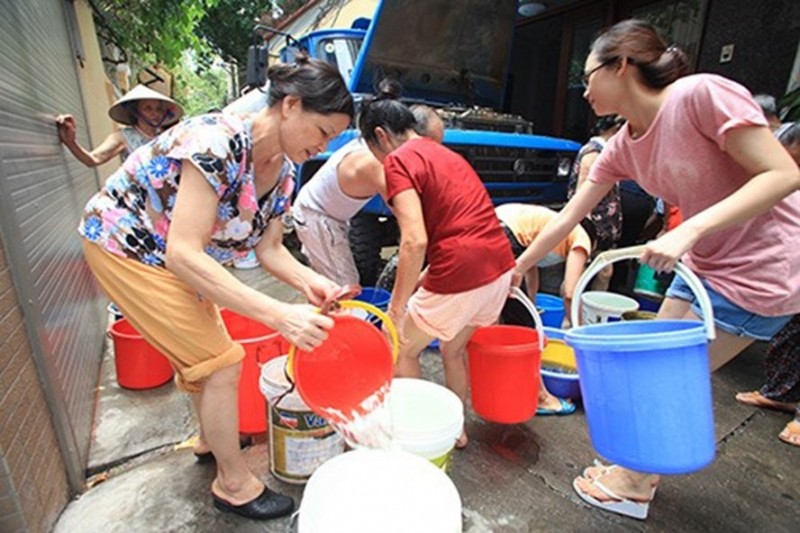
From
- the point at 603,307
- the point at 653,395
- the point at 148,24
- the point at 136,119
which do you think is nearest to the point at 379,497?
the point at 653,395

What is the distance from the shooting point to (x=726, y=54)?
438 cm

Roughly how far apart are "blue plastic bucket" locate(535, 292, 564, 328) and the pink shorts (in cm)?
125

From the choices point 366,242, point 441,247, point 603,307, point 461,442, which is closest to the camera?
point 441,247

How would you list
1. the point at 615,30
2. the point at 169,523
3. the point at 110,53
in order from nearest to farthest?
1. the point at 615,30
2. the point at 169,523
3. the point at 110,53

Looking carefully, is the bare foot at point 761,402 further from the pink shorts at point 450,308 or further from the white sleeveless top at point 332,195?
the white sleeveless top at point 332,195

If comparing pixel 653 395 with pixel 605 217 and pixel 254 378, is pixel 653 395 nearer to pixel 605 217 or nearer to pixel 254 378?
pixel 254 378

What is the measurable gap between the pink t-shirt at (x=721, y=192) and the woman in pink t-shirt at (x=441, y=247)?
0.65 meters

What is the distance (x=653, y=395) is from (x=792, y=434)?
1545 millimetres

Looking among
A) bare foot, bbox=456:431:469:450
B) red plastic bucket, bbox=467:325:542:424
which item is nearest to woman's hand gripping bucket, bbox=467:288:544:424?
red plastic bucket, bbox=467:325:542:424

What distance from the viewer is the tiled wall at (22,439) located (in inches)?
48.2

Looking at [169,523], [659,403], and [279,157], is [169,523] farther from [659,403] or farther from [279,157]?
[659,403]

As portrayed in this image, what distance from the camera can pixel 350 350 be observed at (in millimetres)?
1491

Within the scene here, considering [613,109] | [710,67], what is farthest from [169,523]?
[710,67]

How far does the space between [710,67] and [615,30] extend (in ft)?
14.0
